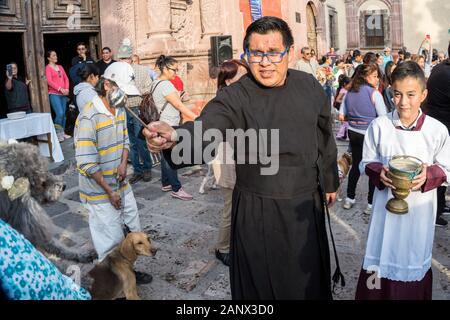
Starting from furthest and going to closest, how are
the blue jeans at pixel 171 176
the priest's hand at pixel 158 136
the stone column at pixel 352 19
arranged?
the stone column at pixel 352 19, the blue jeans at pixel 171 176, the priest's hand at pixel 158 136

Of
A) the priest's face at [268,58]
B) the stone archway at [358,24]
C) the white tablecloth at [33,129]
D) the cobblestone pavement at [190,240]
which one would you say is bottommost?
the cobblestone pavement at [190,240]

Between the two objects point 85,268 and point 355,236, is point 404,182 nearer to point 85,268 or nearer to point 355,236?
point 355,236

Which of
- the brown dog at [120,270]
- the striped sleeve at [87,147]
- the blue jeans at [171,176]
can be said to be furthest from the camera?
the blue jeans at [171,176]

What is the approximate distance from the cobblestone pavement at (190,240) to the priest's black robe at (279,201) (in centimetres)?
113

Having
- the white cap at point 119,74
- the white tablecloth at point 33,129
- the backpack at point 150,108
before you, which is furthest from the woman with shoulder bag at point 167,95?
the white tablecloth at point 33,129

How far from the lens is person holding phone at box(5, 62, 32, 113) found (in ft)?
25.1

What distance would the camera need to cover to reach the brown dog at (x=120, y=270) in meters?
3.22

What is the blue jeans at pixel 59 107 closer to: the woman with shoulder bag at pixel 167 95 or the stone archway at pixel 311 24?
the woman with shoulder bag at pixel 167 95

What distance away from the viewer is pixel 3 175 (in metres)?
2.03

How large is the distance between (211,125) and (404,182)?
1.13 meters

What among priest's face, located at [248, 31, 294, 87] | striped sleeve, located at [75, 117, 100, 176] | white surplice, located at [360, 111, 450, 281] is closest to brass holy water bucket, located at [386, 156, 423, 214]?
white surplice, located at [360, 111, 450, 281]

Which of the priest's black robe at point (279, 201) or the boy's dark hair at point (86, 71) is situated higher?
the boy's dark hair at point (86, 71)
